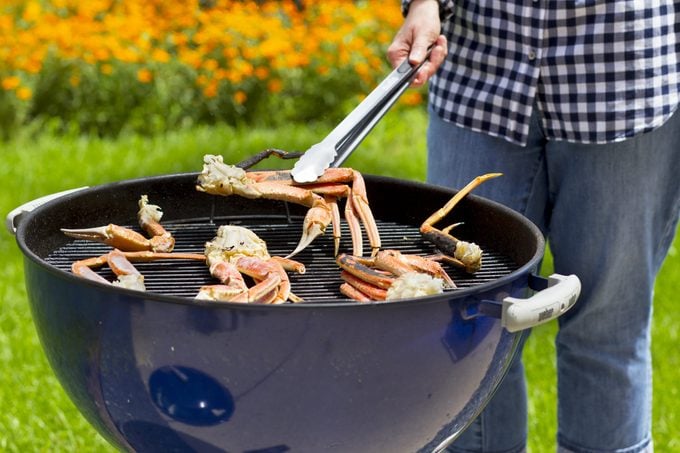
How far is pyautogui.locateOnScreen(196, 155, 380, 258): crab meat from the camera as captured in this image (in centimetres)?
165

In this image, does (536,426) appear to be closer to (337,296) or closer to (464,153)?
(464,153)

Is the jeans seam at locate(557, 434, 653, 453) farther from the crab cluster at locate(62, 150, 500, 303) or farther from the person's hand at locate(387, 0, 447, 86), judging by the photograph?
the person's hand at locate(387, 0, 447, 86)

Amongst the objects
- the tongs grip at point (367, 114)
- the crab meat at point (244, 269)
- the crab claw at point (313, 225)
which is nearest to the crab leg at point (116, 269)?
the crab meat at point (244, 269)

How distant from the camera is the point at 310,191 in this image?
1704 mm

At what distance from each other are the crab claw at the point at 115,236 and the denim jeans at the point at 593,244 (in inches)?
31.0

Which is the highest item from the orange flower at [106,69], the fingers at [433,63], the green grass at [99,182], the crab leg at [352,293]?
the fingers at [433,63]

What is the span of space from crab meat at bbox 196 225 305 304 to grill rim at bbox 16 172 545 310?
61 mm

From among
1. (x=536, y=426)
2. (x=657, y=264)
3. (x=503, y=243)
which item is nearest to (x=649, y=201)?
(x=657, y=264)

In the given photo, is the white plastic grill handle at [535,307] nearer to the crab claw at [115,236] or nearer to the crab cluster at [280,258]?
the crab cluster at [280,258]

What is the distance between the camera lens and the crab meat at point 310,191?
1649 mm

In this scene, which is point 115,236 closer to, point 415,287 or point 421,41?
point 415,287

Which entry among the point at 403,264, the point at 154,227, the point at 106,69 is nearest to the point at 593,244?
the point at 403,264

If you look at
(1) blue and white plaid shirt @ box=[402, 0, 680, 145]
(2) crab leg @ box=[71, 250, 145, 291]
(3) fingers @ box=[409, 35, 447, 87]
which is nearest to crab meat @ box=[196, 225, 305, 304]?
(2) crab leg @ box=[71, 250, 145, 291]

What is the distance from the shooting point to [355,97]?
5.38m
